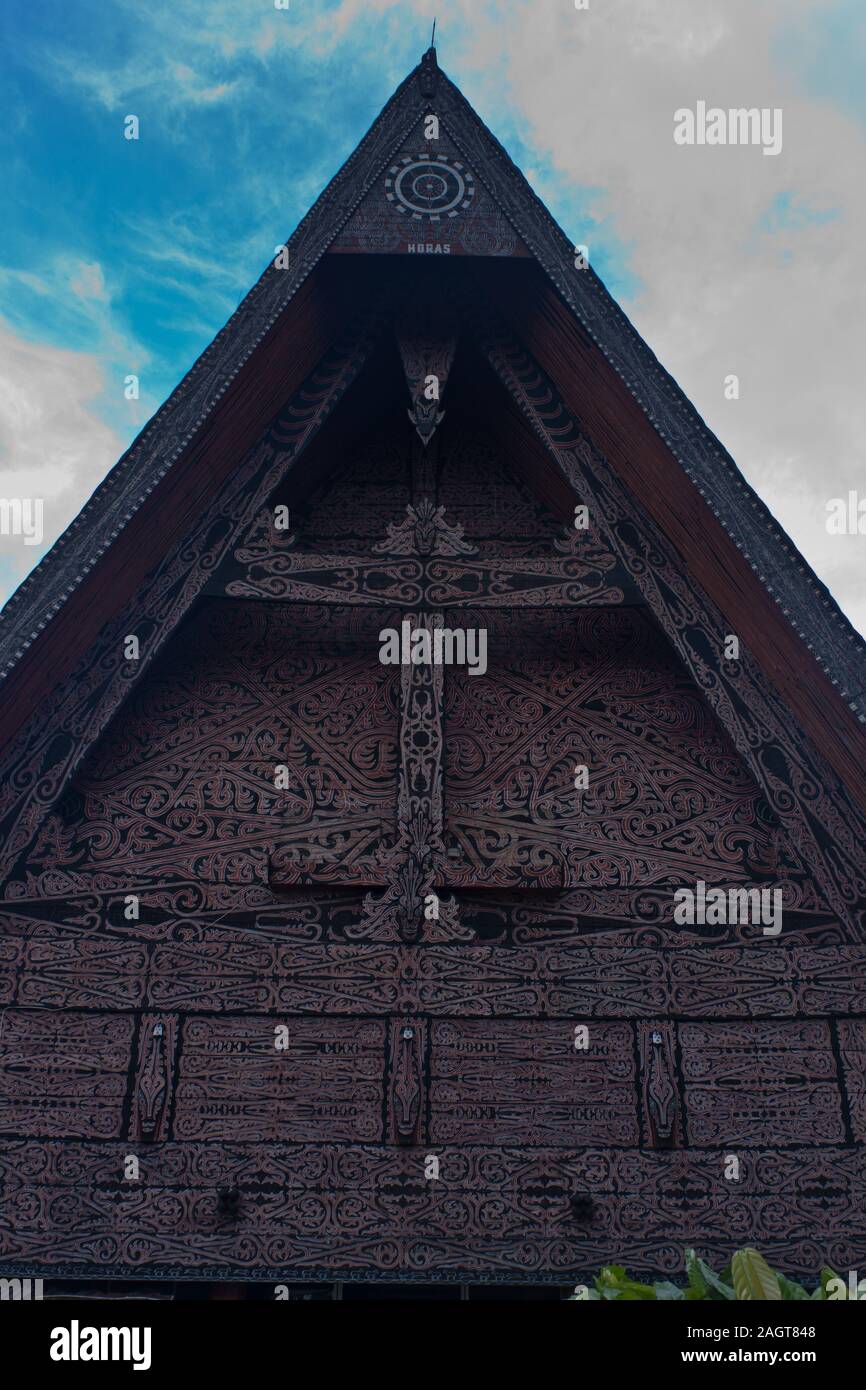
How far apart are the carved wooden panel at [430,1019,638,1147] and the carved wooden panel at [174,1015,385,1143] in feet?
0.95

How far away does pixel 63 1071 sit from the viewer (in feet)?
14.6

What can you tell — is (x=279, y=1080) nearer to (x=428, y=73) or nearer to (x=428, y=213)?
(x=428, y=213)

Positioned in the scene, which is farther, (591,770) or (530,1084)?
(591,770)

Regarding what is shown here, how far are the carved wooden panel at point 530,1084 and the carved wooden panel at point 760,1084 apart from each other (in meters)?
0.28

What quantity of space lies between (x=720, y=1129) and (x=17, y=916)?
3123mm

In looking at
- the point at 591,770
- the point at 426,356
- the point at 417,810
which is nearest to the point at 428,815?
the point at 417,810

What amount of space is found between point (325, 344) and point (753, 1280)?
4.48 metres

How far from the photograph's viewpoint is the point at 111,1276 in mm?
4090

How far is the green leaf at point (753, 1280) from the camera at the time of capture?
2562 millimetres

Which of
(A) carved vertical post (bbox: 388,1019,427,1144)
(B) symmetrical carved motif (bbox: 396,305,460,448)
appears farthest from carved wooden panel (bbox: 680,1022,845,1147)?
(B) symmetrical carved motif (bbox: 396,305,460,448)

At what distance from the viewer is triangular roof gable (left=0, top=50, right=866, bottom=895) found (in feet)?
15.1

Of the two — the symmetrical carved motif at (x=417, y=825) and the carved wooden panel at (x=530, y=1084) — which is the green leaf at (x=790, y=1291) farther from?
the symmetrical carved motif at (x=417, y=825)

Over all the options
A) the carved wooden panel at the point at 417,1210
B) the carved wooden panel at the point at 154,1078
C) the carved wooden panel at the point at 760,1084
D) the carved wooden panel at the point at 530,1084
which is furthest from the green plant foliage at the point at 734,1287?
the carved wooden panel at the point at 154,1078

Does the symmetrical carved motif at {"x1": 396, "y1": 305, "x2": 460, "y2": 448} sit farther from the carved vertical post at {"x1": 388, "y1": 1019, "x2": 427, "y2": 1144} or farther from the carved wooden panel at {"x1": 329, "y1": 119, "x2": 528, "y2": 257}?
the carved vertical post at {"x1": 388, "y1": 1019, "x2": 427, "y2": 1144}
